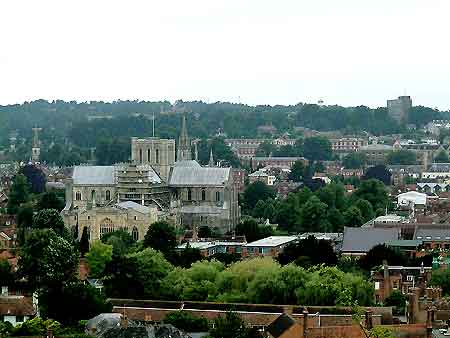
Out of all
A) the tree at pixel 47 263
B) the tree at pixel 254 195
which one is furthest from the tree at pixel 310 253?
the tree at pixel 254 195

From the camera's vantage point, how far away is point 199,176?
80938mm

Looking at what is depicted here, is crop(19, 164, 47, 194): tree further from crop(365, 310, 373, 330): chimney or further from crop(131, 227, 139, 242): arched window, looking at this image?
crop(365, 310, 373, 330): chimney

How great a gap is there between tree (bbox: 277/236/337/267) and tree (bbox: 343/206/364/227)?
20592mm

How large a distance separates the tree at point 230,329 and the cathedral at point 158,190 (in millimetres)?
34416

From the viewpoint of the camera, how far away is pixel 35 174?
372 feet

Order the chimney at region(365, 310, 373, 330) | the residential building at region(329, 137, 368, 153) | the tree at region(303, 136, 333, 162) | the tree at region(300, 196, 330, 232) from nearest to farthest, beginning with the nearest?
1. the chimney at region(365, 310, 373, 330)
2. the tree at region(300, 196, 330, 232)
3. the tree at region(303, 136, 333, 162)
4. the residential building at region(329, 137, 368, 153)

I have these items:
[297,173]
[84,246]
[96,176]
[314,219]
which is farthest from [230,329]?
[297,173]

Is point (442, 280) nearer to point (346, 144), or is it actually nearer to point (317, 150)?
point (317, 150)

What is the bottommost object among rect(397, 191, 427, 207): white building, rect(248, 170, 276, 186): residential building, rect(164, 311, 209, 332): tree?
rect(248, 170, 276, 186): residential building

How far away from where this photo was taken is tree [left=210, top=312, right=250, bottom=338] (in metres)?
38.4

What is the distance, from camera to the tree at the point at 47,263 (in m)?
50.0

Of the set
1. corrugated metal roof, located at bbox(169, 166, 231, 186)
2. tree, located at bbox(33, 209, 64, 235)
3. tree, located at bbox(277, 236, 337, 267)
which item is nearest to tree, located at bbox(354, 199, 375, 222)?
corrugated metal roof, located at bbox(169, 166, 231, 186)

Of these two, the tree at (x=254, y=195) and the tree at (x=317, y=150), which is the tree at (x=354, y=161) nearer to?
the tree at (x=317, y=150)

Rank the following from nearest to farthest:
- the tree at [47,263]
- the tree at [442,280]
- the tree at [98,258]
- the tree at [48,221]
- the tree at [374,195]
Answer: the tree at [442,280] < the tree at [47,263] < the tree at [98,258] < the tree at [48,221] < the tree at [374,195]
